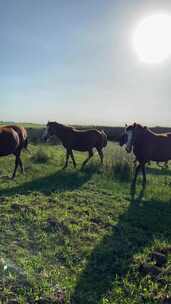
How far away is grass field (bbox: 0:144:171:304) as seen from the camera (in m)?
5.15

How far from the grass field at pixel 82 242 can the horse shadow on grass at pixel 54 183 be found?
0.03 m

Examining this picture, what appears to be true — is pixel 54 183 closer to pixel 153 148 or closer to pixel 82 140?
pixel 153 148

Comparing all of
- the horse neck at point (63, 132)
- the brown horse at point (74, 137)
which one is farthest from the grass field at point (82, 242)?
the horse neck at point (63, 132)

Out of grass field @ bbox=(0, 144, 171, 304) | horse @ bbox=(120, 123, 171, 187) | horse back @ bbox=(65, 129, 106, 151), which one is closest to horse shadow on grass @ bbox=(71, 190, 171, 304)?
grass field @ bbox=(0, 144, 171, 304)

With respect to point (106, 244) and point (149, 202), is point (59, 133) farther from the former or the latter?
point (106, 244)

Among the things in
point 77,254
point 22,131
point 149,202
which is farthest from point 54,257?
point 22,131

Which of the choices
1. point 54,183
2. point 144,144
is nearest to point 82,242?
point 54,183

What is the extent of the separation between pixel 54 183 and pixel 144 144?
3.28 meters

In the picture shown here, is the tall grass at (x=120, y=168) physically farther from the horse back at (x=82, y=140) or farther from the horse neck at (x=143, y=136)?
the horse neck at (x=143, y=136)

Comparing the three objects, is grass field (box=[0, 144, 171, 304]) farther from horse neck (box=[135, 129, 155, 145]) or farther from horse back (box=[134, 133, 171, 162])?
horse neck (box=[135, 129, 155, 145])

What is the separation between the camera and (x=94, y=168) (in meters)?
14.9

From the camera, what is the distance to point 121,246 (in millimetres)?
6883

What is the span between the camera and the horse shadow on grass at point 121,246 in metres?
5.29

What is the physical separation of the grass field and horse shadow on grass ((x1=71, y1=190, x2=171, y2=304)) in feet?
0.04
